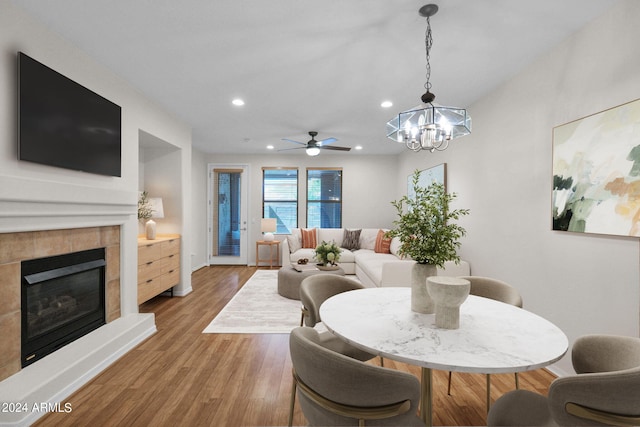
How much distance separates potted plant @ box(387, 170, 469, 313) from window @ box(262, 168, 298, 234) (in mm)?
5555

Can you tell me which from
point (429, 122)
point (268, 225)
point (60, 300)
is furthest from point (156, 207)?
point (429, 122)

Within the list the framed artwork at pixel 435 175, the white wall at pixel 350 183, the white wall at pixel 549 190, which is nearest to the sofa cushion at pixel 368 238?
the white wall at pixel 350 183

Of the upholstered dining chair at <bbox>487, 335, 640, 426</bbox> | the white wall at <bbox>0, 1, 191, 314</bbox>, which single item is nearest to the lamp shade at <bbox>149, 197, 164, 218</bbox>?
the white wall at <bbox>0, 1, 191, 314</bbox>

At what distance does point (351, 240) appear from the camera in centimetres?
629

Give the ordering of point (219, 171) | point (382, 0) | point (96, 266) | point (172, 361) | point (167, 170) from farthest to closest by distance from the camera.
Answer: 1. point (219, 171)
2. point (167, 170)
3. point (96, 266)
4. point (172, 361)
5. point (382, 0)

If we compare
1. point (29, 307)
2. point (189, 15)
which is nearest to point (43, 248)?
point (29, 307)

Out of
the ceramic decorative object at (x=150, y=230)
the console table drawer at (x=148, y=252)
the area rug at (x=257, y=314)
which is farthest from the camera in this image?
the ceramic decorative object at (x=150, y=230)

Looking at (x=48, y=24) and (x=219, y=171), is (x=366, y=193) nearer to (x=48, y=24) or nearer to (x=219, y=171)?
(x=219, y=171)

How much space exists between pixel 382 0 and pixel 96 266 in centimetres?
315

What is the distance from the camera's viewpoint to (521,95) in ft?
9.11

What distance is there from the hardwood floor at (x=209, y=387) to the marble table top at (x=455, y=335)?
2.75ft

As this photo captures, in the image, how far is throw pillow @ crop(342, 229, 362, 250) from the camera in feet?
20.5

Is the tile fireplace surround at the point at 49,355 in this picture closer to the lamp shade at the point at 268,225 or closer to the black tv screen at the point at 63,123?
the black tv screen at the point at 63,123

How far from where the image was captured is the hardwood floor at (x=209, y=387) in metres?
1.82
